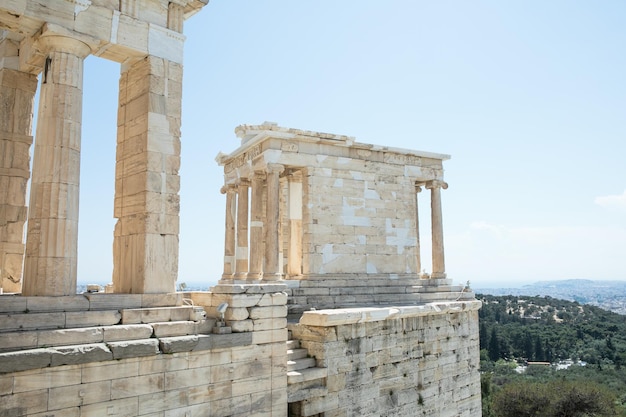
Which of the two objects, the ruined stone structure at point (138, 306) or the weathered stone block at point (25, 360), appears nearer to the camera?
the weathered stone block at point (25, 360)

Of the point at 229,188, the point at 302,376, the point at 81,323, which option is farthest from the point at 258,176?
the point at 81,323

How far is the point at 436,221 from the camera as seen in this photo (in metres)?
20.5

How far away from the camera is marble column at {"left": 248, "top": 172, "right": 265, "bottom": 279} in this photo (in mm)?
18672

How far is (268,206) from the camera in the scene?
691 inches

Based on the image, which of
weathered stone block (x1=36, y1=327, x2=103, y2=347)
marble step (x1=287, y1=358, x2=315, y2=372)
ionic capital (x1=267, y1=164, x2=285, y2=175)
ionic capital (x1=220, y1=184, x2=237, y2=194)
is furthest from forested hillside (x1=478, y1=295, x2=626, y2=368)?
weathered stone block (x1=36, y1=327, x2=103, y2=347)

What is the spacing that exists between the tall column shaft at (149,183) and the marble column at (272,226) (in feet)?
23.8

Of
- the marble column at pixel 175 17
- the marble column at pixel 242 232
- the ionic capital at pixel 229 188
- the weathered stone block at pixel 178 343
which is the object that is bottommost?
the weathered stone block at pixel 178 343

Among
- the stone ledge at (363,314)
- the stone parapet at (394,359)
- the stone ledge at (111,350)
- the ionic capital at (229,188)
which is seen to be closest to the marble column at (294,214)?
the ionic capital at (229,188)

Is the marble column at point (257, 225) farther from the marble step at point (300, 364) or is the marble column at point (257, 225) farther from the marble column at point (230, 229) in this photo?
the marble step at point (300, 364)

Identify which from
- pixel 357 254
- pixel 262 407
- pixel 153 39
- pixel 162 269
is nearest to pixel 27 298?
pixel 162 269

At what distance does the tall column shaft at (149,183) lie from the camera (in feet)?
31.1

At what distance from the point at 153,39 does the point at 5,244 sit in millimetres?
5369

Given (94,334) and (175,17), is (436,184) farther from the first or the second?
(94,334)

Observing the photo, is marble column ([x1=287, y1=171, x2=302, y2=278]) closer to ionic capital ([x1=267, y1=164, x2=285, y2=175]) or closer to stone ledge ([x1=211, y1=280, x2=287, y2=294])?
ionic capital ([x1=267, y1=164, x2=285, y2=175])
